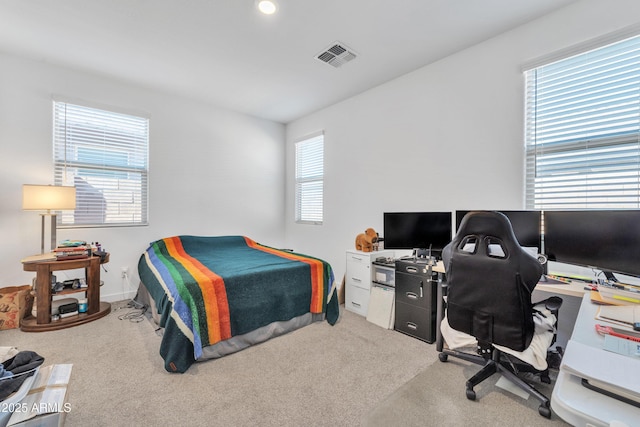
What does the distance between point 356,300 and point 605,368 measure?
254 centimetres

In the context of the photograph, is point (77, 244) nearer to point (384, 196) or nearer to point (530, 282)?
point (384, 196)

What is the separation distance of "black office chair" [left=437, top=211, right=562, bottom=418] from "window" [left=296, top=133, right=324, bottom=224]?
2852 millimetres

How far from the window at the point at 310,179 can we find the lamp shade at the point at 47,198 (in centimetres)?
298

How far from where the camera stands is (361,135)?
379 cm

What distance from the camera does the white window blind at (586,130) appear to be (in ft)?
6.43

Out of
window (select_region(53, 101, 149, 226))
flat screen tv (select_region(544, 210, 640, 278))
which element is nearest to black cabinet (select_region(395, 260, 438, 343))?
flat screen tv (select_region(544, 210, 640, 278))

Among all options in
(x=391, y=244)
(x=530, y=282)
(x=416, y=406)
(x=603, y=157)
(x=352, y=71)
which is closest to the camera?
(x=530, y=282)

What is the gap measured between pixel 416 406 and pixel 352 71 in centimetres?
319

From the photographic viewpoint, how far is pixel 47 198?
2758mm

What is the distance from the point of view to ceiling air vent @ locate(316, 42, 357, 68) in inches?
109

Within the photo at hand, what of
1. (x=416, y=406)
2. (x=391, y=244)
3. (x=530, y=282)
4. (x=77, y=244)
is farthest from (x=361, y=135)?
(x=77, y=244)

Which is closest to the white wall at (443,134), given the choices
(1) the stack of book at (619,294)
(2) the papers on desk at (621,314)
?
(1) the stack of book at (619,294)

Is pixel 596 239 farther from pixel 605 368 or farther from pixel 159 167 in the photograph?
pixel 159 167

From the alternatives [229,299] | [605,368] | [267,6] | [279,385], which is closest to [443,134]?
[267,6]
